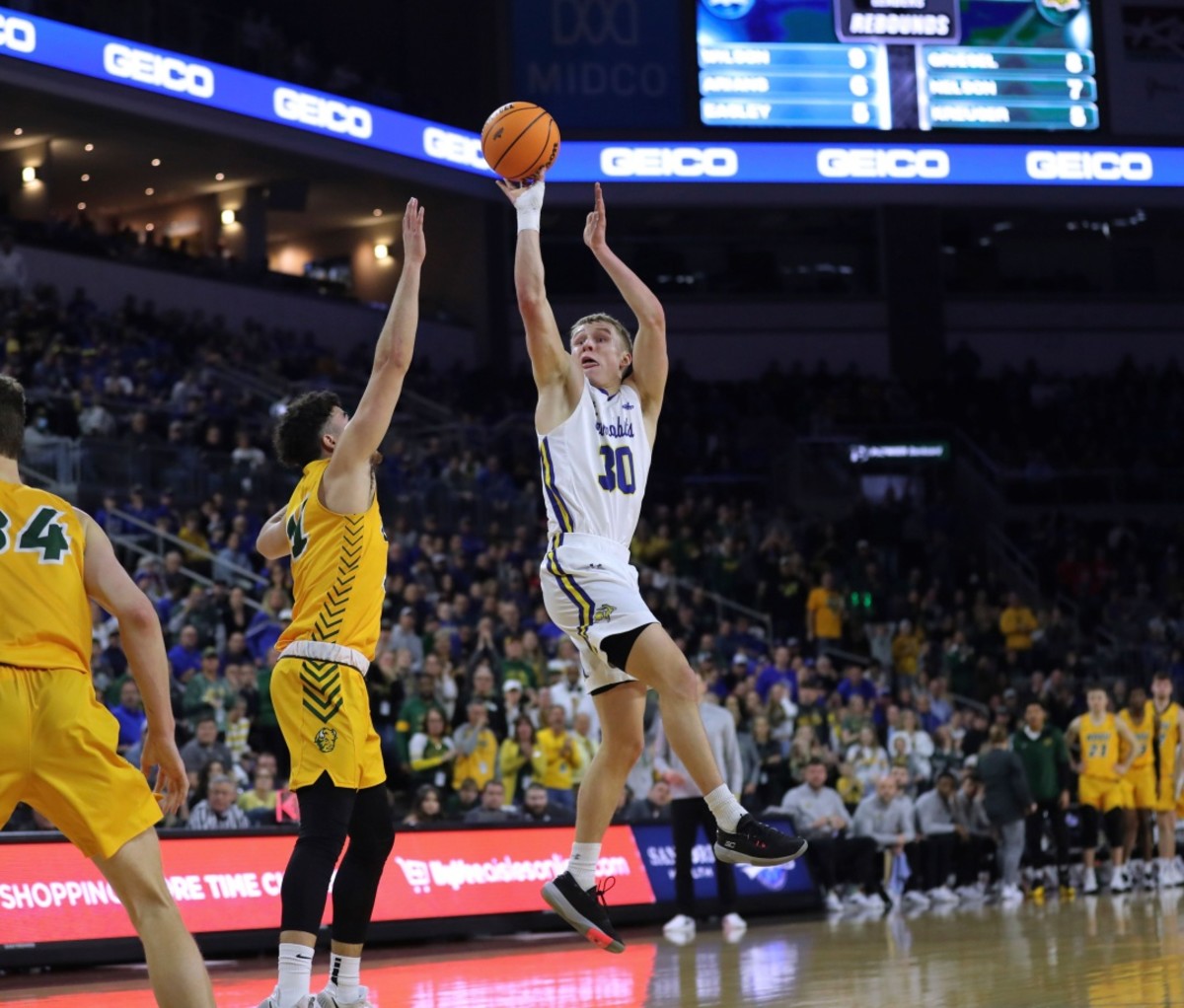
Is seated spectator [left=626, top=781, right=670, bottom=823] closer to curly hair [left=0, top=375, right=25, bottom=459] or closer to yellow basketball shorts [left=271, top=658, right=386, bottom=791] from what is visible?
yellow basketball shorts [left=271, top=658, right=386, bottom=791]

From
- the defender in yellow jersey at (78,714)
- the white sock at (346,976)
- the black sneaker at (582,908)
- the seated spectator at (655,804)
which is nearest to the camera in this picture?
the defender in yellow jersey at (78,714)

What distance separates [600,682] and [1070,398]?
84.5 ft

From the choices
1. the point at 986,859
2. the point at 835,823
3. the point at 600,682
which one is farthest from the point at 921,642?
the point at 600,682

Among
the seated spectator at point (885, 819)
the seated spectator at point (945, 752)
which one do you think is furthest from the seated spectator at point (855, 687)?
the seated spectator at point (885, 819)

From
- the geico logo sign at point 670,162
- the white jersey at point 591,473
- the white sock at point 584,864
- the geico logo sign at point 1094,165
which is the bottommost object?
the white sock at point 584,864

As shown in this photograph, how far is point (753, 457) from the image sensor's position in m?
28.2

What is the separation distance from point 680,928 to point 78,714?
8520mm

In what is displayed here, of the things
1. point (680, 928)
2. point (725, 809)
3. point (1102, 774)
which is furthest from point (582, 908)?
point (1102, 774)

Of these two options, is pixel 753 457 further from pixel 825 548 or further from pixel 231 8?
pixel 231 8

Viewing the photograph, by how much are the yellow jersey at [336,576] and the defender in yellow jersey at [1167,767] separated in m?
13.0

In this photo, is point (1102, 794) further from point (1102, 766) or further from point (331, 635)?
point (331, 635)

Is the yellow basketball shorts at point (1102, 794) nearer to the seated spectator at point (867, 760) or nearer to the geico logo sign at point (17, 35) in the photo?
the seated spectator at point (867, 760)

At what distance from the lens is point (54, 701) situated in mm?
4773

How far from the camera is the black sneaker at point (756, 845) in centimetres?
641
